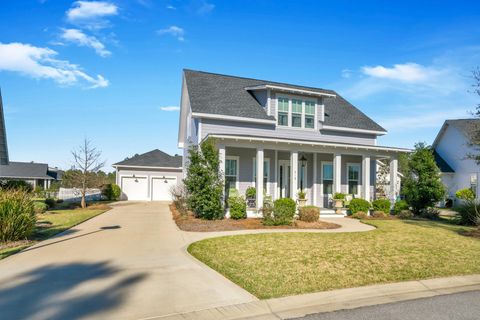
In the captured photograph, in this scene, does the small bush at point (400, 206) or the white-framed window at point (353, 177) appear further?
the white-framed window at point (353, 177)

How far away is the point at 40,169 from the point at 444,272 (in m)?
54.1

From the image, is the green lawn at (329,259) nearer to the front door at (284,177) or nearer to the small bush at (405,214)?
the small bush at (405,214)

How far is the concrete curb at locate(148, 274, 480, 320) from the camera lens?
468cm

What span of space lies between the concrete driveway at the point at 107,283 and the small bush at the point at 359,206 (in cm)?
1123

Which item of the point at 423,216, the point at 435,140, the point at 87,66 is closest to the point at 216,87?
the point at 87,66

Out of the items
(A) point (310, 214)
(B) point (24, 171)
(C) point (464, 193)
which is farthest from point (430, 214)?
(B) point (24, 171)

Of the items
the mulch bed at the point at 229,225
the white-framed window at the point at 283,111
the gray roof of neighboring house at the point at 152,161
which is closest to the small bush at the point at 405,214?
the mulch bed at the point at 229,225

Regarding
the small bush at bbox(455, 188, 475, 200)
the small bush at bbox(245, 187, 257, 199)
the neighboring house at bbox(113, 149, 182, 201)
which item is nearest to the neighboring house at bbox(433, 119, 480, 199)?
the small bush at bbox(455, 188, 475, 200)

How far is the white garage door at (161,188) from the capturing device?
106 ft

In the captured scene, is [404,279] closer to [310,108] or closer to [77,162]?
[310,108]

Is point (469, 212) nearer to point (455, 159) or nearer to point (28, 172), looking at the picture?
point (455, 159)

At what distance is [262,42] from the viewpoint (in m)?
18.2

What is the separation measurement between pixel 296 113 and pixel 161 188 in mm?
17567

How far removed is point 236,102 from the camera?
19.6m
